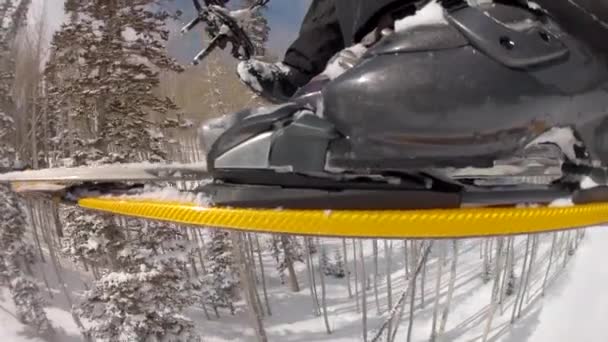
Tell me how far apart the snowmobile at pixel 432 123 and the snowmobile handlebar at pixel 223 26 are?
455 millimetres

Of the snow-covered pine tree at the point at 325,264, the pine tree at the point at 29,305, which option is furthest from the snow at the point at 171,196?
the snow-covered pine tree at the point at 325,264

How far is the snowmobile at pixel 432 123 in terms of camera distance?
0.40 m

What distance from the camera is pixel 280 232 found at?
0.44 metres

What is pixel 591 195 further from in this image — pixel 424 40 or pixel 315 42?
pixel 315 42

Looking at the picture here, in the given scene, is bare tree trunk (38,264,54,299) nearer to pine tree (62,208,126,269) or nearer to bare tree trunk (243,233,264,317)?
bare tree trunk (243,233,264,317)

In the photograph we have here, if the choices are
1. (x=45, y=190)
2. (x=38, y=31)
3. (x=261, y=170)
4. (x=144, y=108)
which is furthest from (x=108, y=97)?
(x=38, y=31)

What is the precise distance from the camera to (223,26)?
88cm

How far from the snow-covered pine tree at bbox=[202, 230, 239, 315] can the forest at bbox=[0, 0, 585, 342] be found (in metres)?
0.03

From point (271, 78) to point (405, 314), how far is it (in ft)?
35.4

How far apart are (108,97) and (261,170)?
5.81 meters

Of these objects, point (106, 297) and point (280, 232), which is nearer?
point (280, 232)

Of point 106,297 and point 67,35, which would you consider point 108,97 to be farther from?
point 106,297

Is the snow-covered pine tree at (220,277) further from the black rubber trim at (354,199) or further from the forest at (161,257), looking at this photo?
the black rubber trim at (354,199)

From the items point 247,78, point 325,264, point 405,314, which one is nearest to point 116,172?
point 247,78
